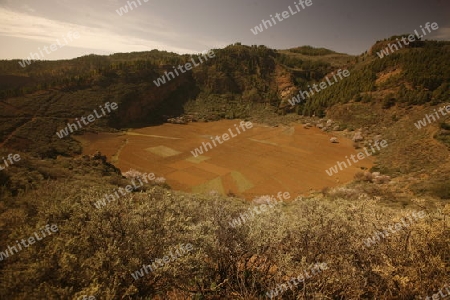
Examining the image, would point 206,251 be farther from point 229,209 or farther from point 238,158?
point 238,158

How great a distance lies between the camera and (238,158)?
38344 millimetres

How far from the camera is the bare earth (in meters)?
30.0

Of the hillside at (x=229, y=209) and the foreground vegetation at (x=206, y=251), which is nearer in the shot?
the foreground vegetation at (x=206, y=251)

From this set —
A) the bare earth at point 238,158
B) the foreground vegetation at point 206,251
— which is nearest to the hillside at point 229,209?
the foreground vegetation at point 206,251

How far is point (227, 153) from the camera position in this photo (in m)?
40.3

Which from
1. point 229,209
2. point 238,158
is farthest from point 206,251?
point 238,158

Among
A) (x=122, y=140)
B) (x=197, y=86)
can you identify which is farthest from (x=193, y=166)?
(x=197, y=86)

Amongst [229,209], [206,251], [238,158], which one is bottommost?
[238,158]

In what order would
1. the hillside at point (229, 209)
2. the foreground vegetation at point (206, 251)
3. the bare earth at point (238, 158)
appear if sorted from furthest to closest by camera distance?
1. the bare earth at point (238, 158)
2. the hillside at point (229, 209)
3. the foreground vegetation at point (206, 251)

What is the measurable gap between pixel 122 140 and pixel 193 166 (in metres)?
19.5

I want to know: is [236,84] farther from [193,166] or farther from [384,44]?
[193,166]

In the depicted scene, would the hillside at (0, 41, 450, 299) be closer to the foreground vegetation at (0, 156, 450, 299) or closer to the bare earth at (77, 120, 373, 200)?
the foreground vegetation at (0, 156, 450, 299)

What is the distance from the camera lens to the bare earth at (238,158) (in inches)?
1179

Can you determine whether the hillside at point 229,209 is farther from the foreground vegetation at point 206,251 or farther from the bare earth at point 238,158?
the bare earth at point 238,158
